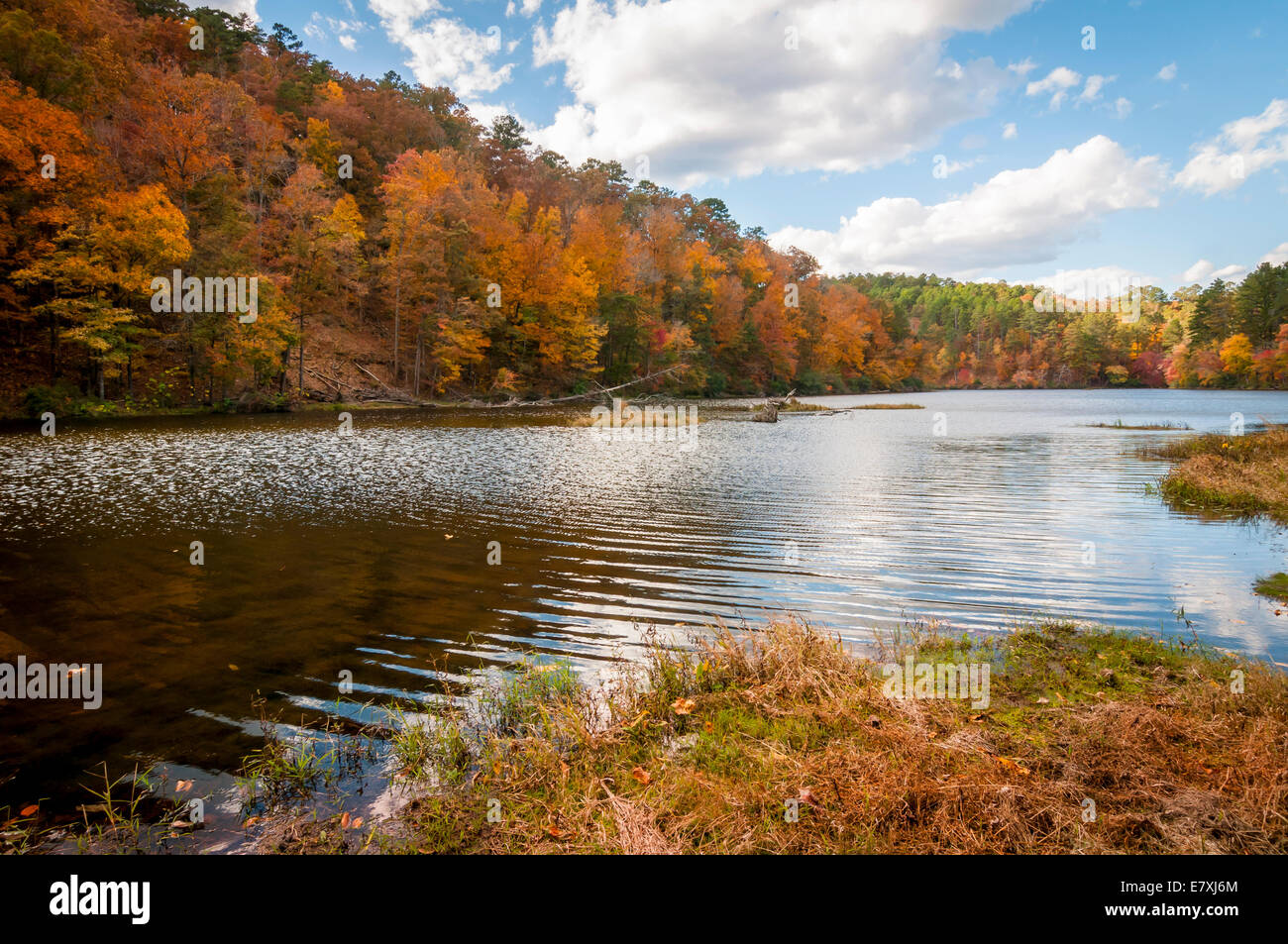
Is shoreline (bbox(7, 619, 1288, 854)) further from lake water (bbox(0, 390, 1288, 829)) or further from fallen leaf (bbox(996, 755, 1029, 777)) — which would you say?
lake water (bbox(0, 390, 1288, 829))

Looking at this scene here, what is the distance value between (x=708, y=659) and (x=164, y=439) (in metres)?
27.3

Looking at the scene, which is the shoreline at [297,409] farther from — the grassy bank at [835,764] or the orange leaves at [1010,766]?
the orange leaves at [1010,766]

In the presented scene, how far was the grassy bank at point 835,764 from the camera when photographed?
360 centimetres

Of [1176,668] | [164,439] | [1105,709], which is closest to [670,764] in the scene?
[1105,709]

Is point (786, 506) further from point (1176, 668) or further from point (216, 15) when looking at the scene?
point (216, 15)

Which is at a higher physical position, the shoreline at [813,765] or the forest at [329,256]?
the forest at [329,256]

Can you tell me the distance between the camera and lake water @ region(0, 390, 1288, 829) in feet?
21.3

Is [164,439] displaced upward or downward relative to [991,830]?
upward

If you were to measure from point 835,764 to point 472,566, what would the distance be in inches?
302

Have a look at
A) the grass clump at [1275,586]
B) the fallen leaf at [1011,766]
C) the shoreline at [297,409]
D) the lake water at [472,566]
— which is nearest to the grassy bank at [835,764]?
the fallen leaf at [1011,766]

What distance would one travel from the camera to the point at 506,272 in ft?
173

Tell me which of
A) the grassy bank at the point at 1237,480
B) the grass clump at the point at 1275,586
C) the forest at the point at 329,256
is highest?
the forest at the point at 329,256

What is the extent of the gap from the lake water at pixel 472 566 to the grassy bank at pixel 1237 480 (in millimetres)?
942

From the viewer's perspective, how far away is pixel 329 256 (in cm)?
4284
